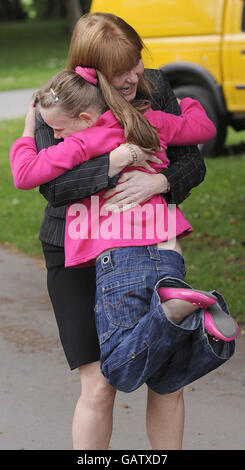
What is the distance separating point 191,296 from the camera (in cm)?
272

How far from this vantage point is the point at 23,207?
29.1 ft

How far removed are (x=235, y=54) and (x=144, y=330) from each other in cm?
795

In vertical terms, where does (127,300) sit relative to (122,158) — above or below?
below

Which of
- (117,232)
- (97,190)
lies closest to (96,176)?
(97,190)

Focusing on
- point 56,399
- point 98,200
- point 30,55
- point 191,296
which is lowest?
point 30,55

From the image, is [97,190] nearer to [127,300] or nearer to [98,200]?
[98,200]

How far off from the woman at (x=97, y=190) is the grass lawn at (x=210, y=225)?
2499mm

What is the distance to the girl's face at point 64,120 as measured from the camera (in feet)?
9.62

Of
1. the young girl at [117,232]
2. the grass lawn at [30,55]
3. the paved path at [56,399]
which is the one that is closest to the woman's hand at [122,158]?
the young girl at [117,232]

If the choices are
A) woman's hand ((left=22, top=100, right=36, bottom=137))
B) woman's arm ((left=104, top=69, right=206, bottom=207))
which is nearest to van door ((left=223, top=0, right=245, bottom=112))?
woman's arm ((left=104, top=69, right=206, bottom=207))

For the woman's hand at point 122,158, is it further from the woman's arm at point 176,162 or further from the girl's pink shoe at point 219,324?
the girl's pink shoe at point 219,324

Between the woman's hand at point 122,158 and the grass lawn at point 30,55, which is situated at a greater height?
the woman's hand at point 122,158

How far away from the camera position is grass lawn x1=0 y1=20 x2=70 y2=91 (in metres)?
19.3

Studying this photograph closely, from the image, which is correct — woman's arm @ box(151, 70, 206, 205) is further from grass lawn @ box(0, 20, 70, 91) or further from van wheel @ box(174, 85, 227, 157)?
grass lawn @ box(0, 20, 70, 91)
